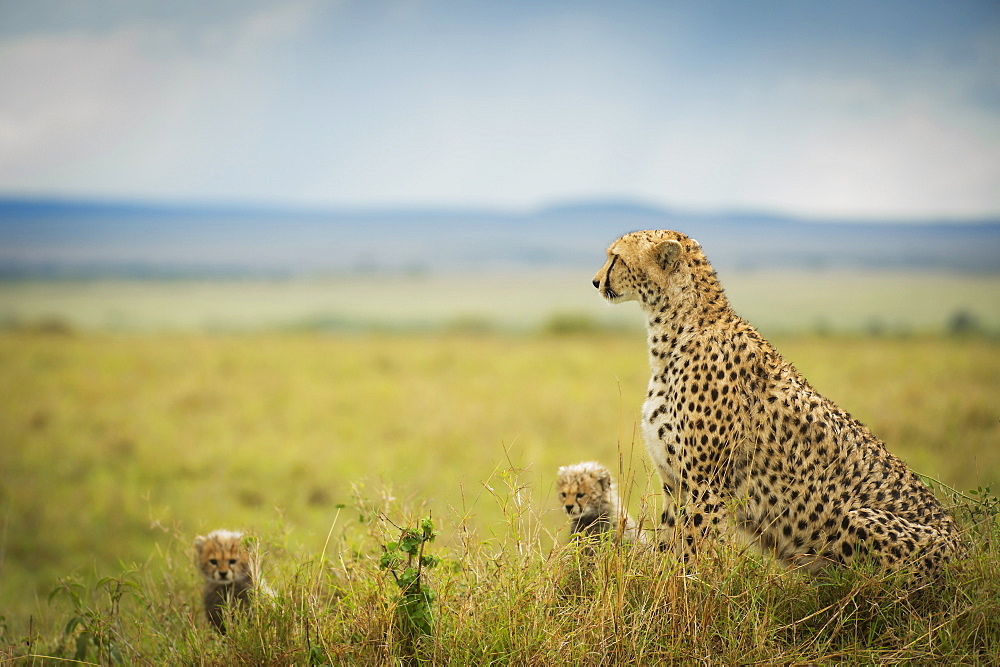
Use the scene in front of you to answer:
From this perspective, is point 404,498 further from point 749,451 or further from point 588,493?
point 749,451

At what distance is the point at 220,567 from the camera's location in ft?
13.4

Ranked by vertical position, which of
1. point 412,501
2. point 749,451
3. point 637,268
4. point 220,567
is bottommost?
point 220,567

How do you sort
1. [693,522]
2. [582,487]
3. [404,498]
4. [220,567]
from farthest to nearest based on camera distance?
1. [582,487]
2. [220,567]
3. [404,498]
4. [693,522]

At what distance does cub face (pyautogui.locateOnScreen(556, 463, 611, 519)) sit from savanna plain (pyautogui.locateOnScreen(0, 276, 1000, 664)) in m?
0.18

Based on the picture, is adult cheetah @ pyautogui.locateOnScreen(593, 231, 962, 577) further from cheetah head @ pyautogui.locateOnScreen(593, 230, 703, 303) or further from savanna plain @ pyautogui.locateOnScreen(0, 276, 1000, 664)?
savanna plain @ pyautogui.locateOnScreen(0, 276, 1000, 664)

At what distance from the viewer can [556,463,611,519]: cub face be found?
4.24 metres

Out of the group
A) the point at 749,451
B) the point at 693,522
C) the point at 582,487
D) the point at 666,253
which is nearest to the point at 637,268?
the point at 666,253

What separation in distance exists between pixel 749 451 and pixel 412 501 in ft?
4.43

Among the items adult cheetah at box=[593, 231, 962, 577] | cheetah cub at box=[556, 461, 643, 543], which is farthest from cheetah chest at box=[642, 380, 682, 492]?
cheetah cub at box=[556, 461, 643, 543]

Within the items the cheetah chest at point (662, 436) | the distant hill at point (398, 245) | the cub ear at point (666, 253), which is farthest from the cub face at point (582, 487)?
the distant hill at point (398, 245)

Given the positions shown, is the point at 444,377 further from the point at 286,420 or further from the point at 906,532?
the point at 906,532

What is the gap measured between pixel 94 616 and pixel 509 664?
1563 mm

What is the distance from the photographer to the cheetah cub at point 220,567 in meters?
4.08

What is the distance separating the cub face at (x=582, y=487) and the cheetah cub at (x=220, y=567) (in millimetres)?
1435
